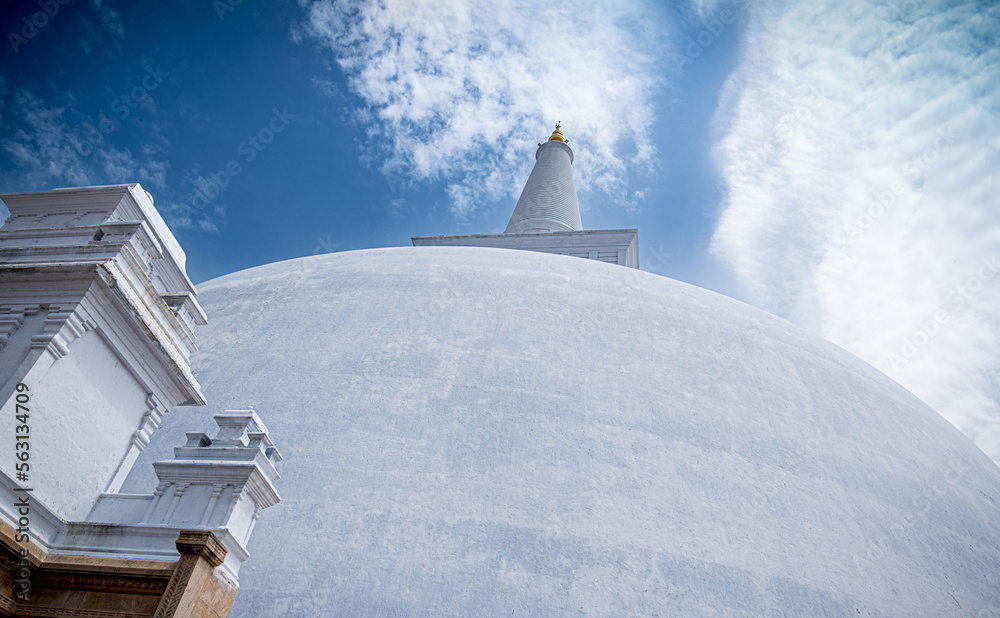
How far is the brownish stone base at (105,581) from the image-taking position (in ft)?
10.2

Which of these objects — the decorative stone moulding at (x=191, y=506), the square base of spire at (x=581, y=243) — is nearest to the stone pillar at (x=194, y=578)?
the decorative stone moulding at (x=191, y=506)

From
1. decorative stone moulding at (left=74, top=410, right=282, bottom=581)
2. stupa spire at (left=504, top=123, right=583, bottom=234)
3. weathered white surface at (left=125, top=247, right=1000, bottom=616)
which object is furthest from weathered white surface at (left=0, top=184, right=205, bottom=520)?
stupa spire at (left=504, top=123, right=583, bottom=234)

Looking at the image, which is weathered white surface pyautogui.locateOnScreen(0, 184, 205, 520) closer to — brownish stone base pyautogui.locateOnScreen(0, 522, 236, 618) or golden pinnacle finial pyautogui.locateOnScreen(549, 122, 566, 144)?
brownish stone base pyautogui.locateOnScreen(0, 522, 236, 618)

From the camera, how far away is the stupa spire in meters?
17.9

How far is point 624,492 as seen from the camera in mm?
5059

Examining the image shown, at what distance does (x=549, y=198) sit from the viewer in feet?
61.1

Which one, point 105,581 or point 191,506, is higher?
point 191,506

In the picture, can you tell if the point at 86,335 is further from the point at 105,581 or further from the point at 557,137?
the point at 557,137

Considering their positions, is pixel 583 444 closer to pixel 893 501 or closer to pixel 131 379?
pixel 893 501

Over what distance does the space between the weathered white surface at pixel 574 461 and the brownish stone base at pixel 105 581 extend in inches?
47.9

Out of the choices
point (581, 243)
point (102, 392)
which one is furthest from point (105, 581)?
point (581, 243)

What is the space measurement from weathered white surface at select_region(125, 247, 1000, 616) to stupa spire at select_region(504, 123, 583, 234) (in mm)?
10249

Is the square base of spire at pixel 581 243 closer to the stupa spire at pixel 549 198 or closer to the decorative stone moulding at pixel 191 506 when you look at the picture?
the stupa spire at pixel 549 198

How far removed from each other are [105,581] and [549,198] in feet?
54.2
